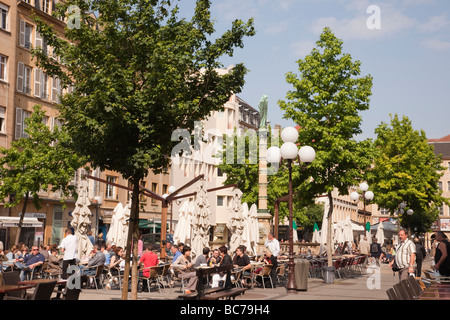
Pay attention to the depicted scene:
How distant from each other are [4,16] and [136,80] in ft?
95.9

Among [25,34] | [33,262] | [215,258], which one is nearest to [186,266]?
[215,258]

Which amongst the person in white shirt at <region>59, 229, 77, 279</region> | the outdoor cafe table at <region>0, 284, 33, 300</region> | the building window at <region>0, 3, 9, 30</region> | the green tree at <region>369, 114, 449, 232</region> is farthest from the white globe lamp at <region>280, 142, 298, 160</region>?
the building window at <region>0, 3, 9, 30</region>

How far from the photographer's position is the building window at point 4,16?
122 feet

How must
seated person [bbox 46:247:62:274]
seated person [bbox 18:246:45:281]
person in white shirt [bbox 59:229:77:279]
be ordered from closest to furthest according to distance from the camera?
person in white shirt [bbox 59:229:77:279] < seated person [bbox 18:246:45:281] < seated person [bbox 46:247:62:274]

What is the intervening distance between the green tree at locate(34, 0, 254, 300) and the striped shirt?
524 cm

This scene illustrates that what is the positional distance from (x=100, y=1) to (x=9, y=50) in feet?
92.1

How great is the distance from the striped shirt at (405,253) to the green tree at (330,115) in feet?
36.2

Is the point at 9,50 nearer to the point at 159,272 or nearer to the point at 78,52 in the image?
the point at 159,272

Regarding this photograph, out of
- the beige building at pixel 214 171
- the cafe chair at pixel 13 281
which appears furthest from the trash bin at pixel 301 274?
the beige building at pixel 214 171

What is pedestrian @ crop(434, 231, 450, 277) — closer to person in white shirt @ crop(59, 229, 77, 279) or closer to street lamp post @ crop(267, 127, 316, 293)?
street lamp post @ crop(267, 127, 316, 293)

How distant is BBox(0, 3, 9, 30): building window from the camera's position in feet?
122

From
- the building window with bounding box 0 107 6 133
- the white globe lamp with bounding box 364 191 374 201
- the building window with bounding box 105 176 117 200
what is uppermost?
the building window with bounding box 0 107 6 133

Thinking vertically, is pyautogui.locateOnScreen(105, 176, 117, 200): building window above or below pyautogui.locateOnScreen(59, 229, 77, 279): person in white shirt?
above

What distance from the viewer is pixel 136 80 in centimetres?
1198
